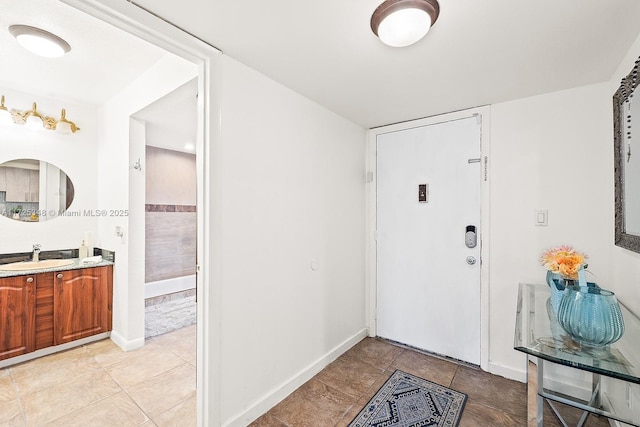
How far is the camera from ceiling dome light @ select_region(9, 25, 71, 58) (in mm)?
1776

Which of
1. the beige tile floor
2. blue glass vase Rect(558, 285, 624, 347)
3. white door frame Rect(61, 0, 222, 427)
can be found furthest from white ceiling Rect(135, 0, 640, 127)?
the beige tile floor

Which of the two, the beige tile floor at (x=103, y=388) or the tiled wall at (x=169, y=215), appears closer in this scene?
the beige tile floor at (x=103, y=388)

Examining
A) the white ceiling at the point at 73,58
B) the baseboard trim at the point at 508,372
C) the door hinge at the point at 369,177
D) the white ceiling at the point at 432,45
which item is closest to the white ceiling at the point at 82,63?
the white ceiling at the point at 73,58

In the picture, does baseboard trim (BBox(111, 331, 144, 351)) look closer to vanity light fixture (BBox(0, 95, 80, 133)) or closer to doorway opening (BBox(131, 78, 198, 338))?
doorway opening (BBox(131, 78, 198, 338))

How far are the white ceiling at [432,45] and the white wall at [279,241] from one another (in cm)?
29

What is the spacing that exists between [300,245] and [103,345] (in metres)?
2.36

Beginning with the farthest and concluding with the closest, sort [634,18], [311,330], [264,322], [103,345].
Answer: [103,345], [311,330], [264,322], [634,18]

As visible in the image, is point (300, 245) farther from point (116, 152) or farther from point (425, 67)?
point (116, 152)

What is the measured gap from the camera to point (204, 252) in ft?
5.27

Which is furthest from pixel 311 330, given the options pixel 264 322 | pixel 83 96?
pixel 83 96

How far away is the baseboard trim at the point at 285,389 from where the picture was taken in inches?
69.1

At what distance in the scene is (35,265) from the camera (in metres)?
2.73

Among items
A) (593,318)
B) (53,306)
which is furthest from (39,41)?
(593,318)

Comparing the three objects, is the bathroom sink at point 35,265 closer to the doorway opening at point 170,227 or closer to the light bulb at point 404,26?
the doorway opening at point 170,227
